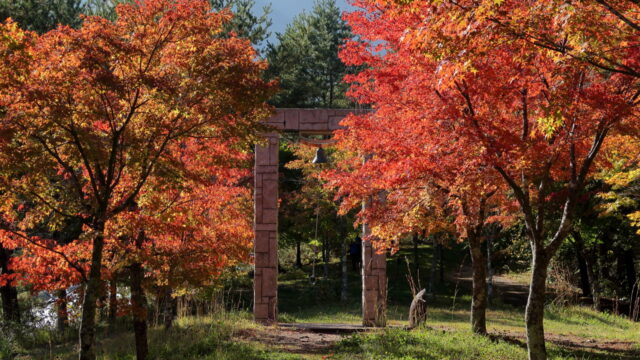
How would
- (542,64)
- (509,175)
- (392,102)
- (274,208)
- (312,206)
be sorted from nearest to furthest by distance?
1. (542,64)
2. (509,175)
3. (392,102)
4. (274,208)
5. (312,206)

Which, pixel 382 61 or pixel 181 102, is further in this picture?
pixel 382 61

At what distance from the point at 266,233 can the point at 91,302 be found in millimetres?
5286

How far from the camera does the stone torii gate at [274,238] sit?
1149 centimetres

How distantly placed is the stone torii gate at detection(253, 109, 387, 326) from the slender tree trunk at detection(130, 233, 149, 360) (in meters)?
3.28

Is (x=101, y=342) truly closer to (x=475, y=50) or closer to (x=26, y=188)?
(x=26, y=188)

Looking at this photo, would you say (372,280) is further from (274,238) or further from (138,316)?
(138,316)

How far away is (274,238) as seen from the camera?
11656 millimetres

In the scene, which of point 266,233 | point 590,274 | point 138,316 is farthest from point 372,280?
point 590,274

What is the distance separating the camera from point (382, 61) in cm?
873

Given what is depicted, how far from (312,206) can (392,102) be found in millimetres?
11261

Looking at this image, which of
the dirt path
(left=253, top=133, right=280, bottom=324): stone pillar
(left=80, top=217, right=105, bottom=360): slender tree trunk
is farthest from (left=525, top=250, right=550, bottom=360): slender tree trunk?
(left=253, top=133, right=280, bottom=324): stone pillar

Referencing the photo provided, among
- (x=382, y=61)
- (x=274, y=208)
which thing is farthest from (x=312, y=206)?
(x=382, y=61)

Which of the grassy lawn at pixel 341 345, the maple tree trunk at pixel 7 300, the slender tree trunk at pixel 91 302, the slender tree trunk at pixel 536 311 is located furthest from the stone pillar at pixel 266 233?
the maple tree trunk at pixel 7 300

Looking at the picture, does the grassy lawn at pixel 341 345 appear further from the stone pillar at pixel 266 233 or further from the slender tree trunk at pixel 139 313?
the stone pillar at pixel 266 233
